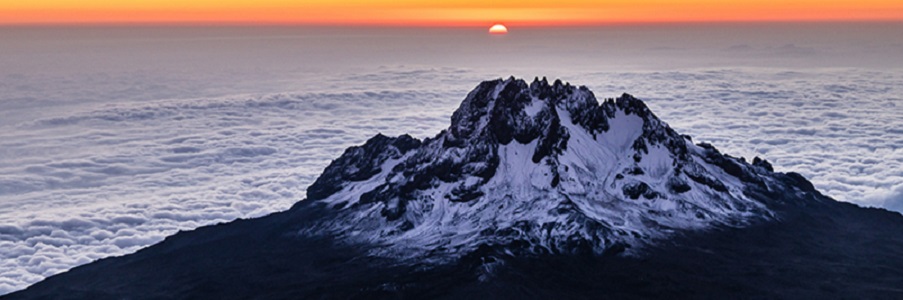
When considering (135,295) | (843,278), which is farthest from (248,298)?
(843,278)

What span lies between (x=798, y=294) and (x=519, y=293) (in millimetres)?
54360

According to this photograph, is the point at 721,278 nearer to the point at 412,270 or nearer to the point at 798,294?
the point at 798,294

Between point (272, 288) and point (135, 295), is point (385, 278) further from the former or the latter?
point (135, 295)

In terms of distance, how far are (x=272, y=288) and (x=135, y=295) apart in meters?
27.9

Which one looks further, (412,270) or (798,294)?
(412,270)

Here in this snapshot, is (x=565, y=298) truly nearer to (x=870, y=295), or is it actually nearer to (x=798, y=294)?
(x=798, y=294)

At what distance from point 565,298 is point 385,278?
122 ft

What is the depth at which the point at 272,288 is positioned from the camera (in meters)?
193

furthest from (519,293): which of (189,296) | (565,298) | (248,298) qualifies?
(189,296)

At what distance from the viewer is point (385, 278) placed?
193m

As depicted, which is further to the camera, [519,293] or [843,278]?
[843,278]

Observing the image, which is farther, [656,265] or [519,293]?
[656,265]

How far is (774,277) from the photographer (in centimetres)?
19438

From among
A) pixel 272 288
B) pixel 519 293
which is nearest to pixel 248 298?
pixel 272 288
